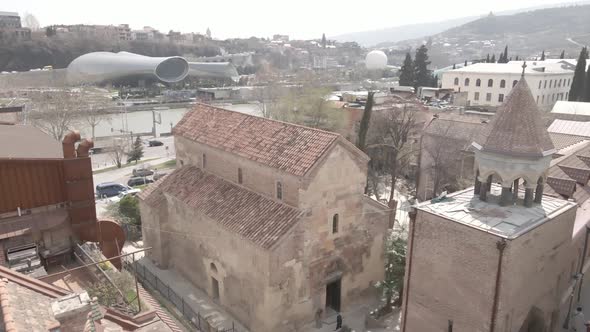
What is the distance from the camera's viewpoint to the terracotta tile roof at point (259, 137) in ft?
66.7

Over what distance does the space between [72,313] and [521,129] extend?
46.3 feet

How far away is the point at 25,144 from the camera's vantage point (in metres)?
20.0

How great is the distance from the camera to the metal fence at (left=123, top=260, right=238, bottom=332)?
20531mm

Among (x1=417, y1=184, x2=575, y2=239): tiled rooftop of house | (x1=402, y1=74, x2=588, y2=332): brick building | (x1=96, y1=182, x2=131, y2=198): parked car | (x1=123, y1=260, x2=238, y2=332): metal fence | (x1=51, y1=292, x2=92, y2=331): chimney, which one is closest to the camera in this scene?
(x1=51, y1=292, x2=92, y2=331): chimney

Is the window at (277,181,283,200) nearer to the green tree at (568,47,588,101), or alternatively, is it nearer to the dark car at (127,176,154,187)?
the dark car at (127,176,154,187)

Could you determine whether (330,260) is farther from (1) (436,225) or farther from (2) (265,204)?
(1) (436,225)

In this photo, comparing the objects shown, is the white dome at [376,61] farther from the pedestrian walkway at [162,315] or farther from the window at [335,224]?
the pedestrian walkway at [162,315]

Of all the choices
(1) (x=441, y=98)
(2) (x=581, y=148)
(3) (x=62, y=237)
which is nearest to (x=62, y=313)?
(3) (x=62, y=237)

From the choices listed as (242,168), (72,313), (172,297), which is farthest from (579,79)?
(72,313)

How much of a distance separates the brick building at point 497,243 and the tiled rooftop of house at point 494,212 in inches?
1.3

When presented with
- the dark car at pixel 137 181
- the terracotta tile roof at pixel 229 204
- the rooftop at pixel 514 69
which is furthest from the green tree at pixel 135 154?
the rooftop at pixel 514 69

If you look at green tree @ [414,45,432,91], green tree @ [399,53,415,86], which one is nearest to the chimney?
green tree @ [414,45,432,91]

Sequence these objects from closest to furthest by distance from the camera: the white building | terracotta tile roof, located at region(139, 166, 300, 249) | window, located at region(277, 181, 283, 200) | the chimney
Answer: the chimney
terracotta tile roof, located at region(139, 166, 300, 249)
window, located at region(277, 181, 283, 200)
the white building

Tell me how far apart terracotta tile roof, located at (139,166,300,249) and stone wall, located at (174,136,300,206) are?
1.19 feet
